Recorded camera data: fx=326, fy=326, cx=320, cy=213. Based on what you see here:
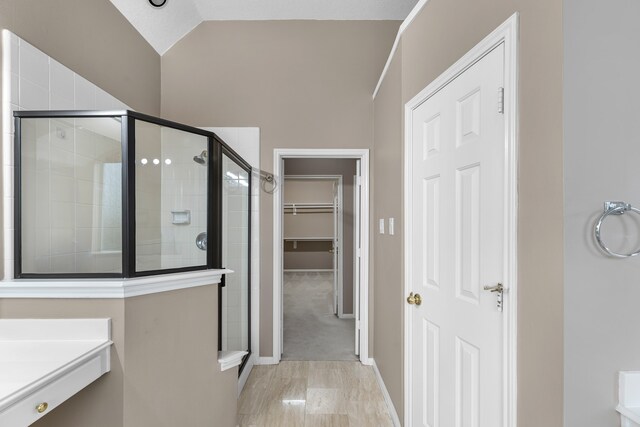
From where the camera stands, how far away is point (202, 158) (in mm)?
1847

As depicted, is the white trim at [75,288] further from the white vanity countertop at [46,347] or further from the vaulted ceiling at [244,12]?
the vaulted ceiling at [244,12]

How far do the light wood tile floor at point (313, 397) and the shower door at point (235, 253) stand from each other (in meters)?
0.30

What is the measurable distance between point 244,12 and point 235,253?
83.6 inches

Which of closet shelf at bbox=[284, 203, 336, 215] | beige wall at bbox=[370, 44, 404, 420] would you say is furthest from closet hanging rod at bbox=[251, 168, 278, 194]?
closet shelf at bbox=[284, 203, 336, 215]

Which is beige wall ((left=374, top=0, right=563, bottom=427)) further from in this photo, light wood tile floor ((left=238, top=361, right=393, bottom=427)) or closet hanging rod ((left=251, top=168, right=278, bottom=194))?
closet hanging rod ((left=251, top=168, right=278, bottom=194))

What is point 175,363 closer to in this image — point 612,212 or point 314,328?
point 612,212

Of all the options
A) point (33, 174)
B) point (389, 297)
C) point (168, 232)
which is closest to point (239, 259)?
point (168, 232)

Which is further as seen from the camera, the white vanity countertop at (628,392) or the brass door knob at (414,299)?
the brass door knob at (414,299)

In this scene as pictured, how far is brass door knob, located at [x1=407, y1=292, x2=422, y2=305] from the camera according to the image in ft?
5.79

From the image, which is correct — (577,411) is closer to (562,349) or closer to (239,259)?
(562,349)

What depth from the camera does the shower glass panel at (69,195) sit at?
1531 mm

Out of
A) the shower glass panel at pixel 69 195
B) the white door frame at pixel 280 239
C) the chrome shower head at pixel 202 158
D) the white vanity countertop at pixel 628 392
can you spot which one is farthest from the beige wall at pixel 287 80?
the white vanity countertop at pixel 628 392

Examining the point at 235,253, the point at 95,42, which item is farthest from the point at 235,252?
the point at 95,42

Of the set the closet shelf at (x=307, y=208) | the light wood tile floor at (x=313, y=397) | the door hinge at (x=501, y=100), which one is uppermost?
the door hinge at (x=501, y=100)
